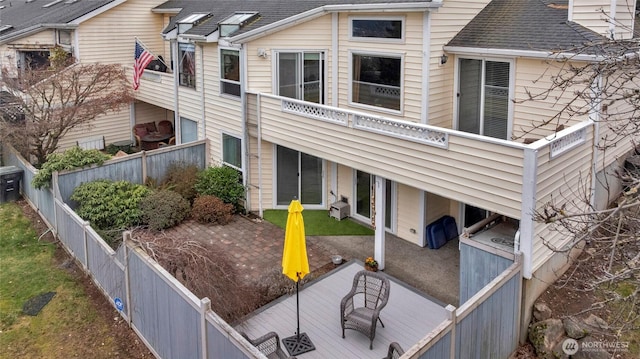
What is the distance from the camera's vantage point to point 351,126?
1389 centimetres

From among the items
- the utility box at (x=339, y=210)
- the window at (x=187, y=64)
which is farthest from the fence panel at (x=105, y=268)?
the window at (x=187, y=64)

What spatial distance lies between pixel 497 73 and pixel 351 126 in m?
3.76

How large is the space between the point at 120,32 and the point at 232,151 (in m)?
9.55

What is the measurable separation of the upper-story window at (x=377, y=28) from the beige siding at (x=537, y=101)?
3226 mm

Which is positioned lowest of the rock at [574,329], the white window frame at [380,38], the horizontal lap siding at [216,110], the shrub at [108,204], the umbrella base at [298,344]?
the umbrella base at [298,344]

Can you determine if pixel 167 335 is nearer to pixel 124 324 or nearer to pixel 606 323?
pixel 124 324

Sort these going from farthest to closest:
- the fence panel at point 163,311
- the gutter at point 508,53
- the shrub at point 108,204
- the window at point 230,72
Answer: the window at point 230,72
the shrub at point 108,204
the gutter at point 508,53
the fence panel at point 163,311

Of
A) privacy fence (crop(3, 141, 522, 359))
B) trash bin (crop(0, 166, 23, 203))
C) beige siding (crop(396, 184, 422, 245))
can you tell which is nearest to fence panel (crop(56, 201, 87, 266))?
privacy fence (crop(3, 141, 522, 359))

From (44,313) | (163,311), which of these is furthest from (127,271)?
(44,313)

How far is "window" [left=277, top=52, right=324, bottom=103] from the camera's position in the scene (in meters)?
16.8

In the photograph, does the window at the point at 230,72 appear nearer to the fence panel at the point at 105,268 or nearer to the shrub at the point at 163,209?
the shrub at the point at 163,209

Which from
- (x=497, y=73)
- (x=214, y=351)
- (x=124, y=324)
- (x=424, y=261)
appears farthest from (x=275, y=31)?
(x=214, y=351)

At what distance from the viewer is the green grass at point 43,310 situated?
10641mm

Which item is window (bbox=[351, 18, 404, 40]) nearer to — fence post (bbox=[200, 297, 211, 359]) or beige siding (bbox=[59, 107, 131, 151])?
fence post (bbox=[200, 297, 211, 359])
